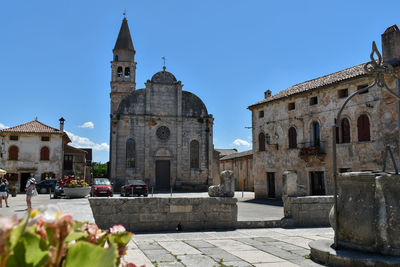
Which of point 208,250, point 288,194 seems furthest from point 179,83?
point 208,250

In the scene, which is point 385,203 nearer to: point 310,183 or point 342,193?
point 342,193

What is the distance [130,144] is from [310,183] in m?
18.5

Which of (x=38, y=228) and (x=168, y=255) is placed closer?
(x=38, y=228)

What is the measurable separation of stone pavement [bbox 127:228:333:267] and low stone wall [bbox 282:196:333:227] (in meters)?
0.73

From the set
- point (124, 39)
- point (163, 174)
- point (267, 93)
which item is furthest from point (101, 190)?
point (124, 39)

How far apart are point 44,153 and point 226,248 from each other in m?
31.1

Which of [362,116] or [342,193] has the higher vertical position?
[362,116]

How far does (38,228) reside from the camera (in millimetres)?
1286

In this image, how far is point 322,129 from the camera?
72.6 feet

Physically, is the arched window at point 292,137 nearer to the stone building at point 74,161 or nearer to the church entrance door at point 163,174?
the church entrance door at point 163,174

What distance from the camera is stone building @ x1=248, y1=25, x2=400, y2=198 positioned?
19078 millimetres

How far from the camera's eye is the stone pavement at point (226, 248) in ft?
20.0

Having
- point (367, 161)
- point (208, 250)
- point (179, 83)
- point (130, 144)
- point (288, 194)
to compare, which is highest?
point (179, 83)

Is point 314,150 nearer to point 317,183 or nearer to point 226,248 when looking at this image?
point 317,183
